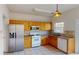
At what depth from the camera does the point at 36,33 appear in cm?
754

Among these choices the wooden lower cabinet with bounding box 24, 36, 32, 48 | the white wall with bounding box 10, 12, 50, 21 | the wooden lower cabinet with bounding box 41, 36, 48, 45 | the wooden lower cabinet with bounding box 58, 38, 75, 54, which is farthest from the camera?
the wooden lower cabinet with bounding box 41, 36, 48, 45

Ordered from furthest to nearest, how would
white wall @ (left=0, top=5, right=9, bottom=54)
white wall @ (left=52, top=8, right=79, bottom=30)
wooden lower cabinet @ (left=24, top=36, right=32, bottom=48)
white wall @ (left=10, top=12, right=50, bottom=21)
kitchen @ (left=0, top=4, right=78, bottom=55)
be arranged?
white wall @ (left=10, top=12, right=50, bottom=21) → wooden lower cabinet @ (left=24, top=36, right=32, bottom=48) → kitchen @ (left=0, top=4, right=78, bottom=55) → white wall @ (left=52, top=8, right=79, bottom=30) → white wall @ (left=0, top=5, right=9, bottom=54)

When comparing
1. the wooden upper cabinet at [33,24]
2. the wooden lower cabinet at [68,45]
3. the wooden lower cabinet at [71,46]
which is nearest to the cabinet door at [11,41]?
the wooden upper cabinet at [33,24]

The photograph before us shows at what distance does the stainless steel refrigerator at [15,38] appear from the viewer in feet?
17.1

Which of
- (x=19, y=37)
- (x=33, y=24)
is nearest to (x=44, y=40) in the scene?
(x=33, y=24)

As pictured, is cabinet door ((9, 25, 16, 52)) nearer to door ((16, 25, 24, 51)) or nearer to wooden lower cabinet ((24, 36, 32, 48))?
door ((16, 25, 24, 51))

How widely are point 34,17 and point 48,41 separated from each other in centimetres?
203

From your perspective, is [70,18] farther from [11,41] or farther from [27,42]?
[11,41]

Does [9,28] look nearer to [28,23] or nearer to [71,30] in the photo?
[28,23]

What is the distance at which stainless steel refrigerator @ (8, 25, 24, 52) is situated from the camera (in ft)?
17.1

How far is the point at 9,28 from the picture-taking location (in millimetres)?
5176

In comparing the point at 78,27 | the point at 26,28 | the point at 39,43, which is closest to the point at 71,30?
the point at 78,27

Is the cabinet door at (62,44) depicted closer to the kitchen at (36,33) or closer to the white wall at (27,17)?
the kitchen at (36,33)

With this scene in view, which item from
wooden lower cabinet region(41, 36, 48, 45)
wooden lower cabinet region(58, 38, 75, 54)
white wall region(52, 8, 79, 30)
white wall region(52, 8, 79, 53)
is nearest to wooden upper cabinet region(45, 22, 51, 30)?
A: wooden lower cabinet region(41, 36, 48, 45)
